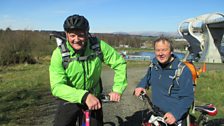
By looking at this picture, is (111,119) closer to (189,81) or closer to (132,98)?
(132,98)

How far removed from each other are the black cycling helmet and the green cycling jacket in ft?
0.81

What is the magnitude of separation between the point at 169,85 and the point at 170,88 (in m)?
0.04

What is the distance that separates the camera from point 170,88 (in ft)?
12.9

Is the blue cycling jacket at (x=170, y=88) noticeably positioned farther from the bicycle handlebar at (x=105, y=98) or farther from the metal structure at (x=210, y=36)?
the metal structure at (x=210, y=36)

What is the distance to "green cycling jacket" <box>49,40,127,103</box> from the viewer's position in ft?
10.9

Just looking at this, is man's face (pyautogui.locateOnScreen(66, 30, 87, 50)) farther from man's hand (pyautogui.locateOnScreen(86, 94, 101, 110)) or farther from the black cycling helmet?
man's hand (pyautogui.locateOnScreen(86, 94, 101, 110))

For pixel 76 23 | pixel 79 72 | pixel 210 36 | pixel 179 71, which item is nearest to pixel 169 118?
pixel 179 71

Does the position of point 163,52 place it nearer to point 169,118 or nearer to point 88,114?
point 169,118

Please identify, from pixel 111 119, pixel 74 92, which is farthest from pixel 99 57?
pixel 111 119

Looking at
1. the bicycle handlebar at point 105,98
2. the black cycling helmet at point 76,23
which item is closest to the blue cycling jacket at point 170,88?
the bicycle handlebar at point 105,98

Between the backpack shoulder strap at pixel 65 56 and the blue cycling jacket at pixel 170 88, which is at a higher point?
the backpack shoulder strap at pixel 65 56

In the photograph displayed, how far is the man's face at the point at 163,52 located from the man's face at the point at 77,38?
3.38 feet

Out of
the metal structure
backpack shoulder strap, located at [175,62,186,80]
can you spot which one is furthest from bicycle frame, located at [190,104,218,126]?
the metal structure

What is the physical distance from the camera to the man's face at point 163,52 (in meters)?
3.92
